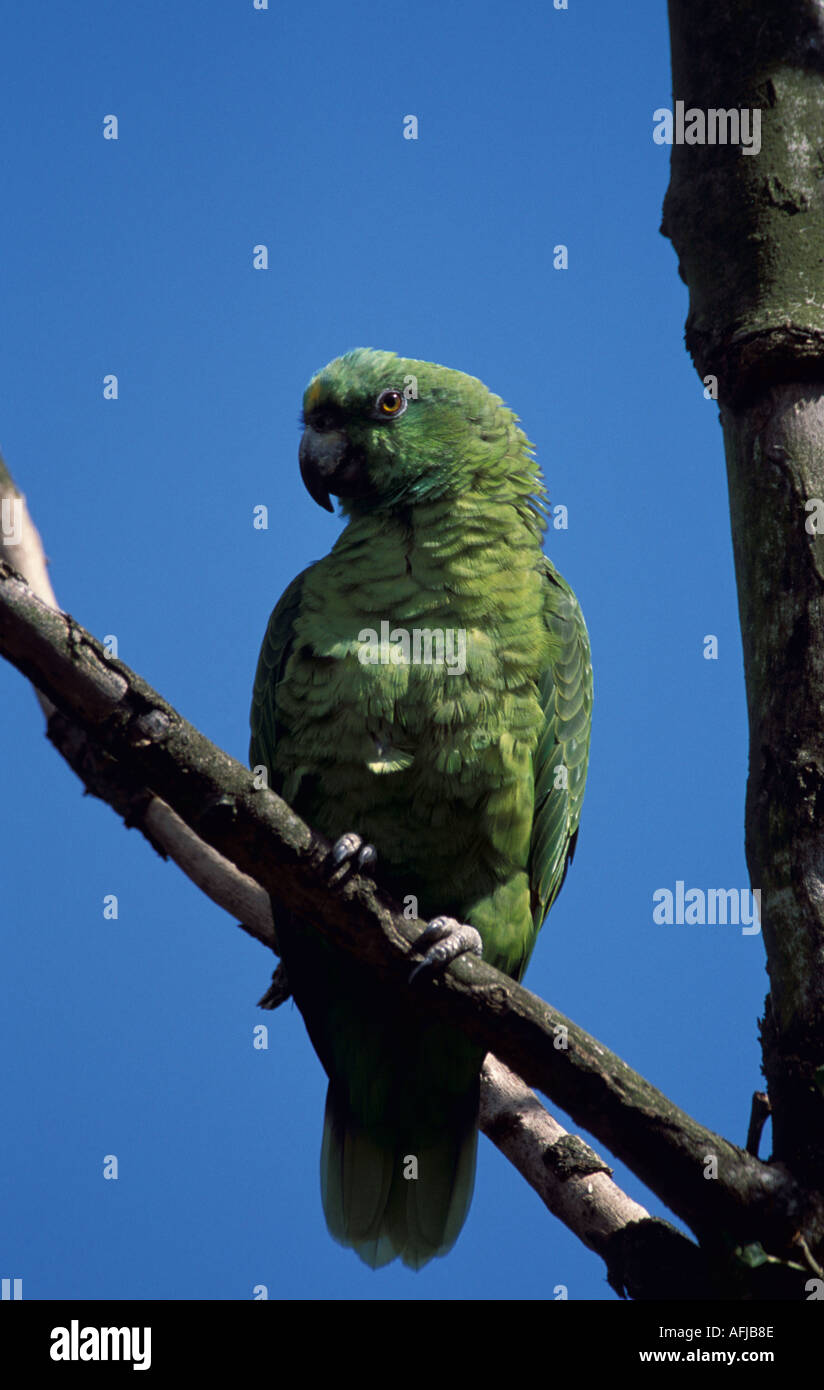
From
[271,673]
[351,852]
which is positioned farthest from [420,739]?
[271,673]

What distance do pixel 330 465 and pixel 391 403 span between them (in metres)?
0.38

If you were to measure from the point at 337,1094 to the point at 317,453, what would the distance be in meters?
2.74

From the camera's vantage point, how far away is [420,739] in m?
4.02

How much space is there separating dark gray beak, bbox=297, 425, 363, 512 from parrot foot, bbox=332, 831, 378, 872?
1.78 m

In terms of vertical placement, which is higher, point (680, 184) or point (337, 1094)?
point (680, 184)

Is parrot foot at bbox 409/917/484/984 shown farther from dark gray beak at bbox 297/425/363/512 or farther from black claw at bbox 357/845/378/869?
dark gray beak at bbox 297/425/363/512

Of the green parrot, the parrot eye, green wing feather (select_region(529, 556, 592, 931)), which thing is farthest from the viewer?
the parrot eye

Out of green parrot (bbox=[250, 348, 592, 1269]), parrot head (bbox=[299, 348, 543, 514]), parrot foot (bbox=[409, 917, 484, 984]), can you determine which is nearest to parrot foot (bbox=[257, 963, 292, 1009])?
green parrot (bbox=[250, 348, 592, 1269])

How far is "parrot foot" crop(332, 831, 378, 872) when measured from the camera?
11.2ft

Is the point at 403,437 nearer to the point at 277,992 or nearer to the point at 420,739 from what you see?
the point at 420,739
